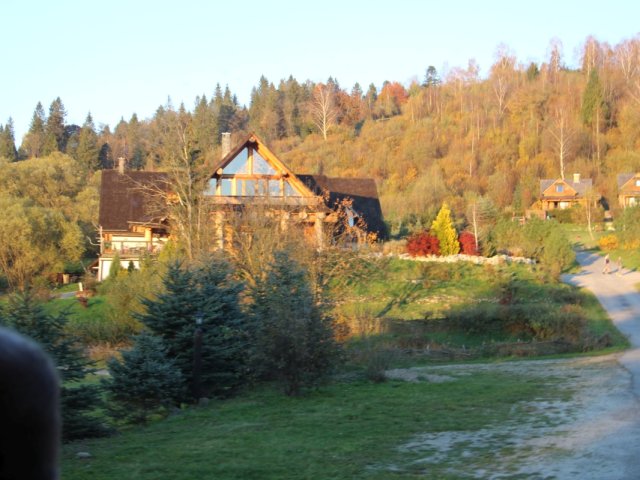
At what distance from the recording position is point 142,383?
12.2 m

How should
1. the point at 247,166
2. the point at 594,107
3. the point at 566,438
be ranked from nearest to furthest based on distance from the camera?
the point at 566,438
the point at 247,166
the point at 594,107

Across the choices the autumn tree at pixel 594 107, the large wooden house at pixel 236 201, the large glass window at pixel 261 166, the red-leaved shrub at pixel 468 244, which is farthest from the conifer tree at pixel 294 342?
the autumn tree at pixel 594 107

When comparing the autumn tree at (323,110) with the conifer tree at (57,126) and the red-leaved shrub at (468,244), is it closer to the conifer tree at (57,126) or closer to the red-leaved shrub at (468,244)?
the conifer tree at (57,126)

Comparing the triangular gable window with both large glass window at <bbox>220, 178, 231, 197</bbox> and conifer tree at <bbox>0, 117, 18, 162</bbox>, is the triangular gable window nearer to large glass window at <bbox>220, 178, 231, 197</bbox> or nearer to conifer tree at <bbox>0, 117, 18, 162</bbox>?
large glass window at <bbox>220, 178, 231, 197</bbox>

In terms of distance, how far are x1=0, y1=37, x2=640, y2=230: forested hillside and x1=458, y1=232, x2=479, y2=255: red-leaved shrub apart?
71.7ft

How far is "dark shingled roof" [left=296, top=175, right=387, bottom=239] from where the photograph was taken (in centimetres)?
4669

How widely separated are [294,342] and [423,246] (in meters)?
27.6

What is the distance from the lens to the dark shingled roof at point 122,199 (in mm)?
45969

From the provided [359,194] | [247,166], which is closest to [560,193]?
[359,194]

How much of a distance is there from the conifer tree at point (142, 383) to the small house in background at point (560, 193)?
68.1m

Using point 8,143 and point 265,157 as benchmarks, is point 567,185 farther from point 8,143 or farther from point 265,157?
point 8,143

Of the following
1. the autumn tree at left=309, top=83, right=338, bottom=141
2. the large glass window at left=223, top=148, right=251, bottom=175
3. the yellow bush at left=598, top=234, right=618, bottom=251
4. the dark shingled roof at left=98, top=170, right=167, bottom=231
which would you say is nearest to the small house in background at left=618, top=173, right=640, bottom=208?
the yellow bush at left=598, top=234, right=618, bottom=251

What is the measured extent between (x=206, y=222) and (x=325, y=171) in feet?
212

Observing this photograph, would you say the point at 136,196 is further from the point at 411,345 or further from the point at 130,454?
the point at 130,454
